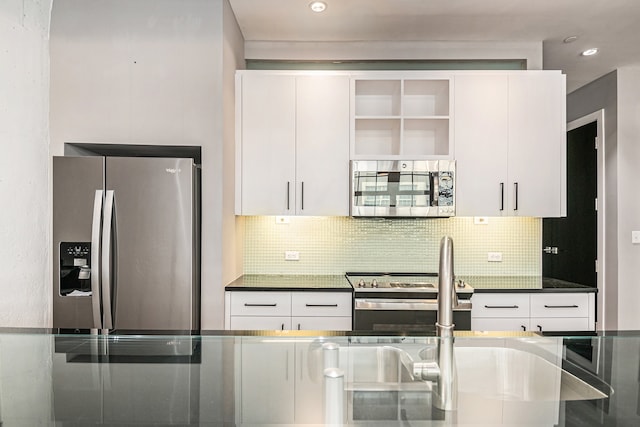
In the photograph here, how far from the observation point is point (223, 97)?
8.97ft

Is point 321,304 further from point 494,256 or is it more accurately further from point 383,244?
point 494,256

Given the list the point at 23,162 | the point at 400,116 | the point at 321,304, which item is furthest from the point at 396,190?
the point at 23,162

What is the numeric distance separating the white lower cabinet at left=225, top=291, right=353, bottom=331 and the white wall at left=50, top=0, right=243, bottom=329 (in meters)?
0.27

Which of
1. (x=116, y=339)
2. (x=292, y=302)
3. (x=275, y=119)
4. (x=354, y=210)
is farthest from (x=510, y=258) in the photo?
(x=116, y=339)

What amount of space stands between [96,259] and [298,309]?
131cm

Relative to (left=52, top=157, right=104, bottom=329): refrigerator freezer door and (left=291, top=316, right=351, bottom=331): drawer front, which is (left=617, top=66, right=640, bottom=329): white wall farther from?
(left=52, top=157, right=104, bottom=329): refrigerator freezer door

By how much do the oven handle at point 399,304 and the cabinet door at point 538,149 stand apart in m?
0.98

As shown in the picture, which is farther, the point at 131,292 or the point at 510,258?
the point at 510,258

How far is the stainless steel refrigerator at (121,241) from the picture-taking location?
2.41 meters

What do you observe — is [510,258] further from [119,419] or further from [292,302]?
[119,419]

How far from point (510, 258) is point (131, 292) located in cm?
288

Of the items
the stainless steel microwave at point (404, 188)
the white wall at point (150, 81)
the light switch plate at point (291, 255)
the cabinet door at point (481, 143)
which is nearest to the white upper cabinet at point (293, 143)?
the stainless steel microwave at point (404, 188)

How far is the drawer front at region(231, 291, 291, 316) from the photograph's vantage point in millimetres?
2781

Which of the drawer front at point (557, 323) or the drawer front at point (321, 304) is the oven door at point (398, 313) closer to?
the drawer front at point (321, 304)
